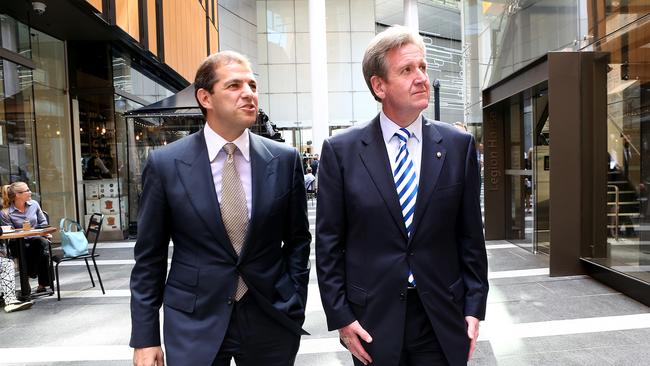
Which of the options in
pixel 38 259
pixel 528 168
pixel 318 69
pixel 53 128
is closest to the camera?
pixel 38 259

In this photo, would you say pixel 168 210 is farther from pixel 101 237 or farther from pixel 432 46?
pixel 432 46

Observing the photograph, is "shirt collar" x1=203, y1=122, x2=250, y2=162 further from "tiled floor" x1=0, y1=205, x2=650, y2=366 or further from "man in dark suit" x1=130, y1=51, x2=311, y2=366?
"tiled floor" x1=0, y1=205, x2=650, y2=366

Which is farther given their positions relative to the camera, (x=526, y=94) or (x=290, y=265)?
(x=526, y=94)

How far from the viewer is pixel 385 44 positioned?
1.79 m

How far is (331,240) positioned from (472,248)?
0.55 metres

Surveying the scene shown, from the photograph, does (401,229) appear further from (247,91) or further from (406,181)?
(247,91)

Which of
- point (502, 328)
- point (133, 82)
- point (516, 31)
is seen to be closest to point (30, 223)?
point (502, 328)

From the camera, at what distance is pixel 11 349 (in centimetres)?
441

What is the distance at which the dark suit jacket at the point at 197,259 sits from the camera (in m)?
1.80

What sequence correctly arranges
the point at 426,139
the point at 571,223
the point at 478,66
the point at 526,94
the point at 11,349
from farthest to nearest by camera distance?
the point at 478,66
the point at 526,94
the point at 571,223
the point at 11,349
the point at 426,139

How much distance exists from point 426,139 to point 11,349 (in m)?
4.49

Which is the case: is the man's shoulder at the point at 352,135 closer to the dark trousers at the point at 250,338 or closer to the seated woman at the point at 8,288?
the dark trousers at the point at 250,338

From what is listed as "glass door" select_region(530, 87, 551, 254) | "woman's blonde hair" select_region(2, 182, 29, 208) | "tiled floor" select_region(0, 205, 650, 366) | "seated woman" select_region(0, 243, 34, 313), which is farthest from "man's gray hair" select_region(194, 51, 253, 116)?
"glass door" select_region(530, 87, 551, 254)

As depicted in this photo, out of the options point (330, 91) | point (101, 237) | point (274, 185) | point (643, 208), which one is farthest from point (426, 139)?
point (330, 91)
